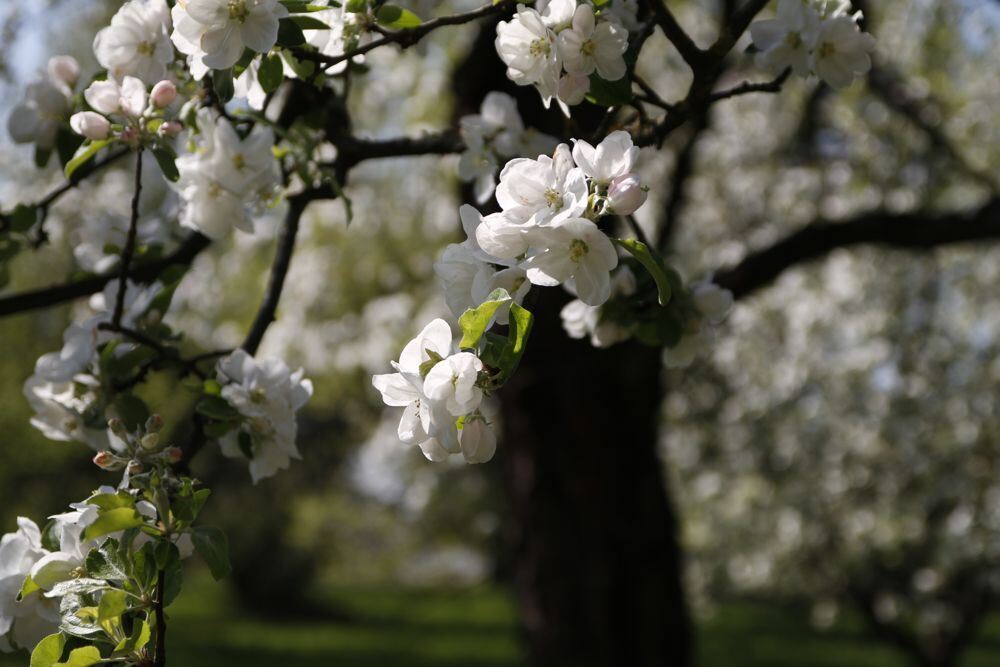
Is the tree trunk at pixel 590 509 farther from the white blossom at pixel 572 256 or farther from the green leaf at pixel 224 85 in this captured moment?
the white blossom at pixel 572 256

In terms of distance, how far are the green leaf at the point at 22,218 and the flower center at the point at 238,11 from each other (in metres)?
0.92

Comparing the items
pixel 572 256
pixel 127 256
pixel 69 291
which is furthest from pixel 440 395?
pixel 69 291

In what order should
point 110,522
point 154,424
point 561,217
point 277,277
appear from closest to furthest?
point 561,217 → point 110,522 → point 154,424 → point 277,277

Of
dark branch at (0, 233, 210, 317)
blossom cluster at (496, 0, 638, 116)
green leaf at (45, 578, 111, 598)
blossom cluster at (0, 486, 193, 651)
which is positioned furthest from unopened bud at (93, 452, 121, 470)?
dark branch at (0, 233, 210, 317)

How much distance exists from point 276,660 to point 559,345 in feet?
24.5

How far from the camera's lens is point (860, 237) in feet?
12.6

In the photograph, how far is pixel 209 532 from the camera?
1297 millimetres

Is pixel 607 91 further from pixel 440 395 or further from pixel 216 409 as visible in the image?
pixel 216 409

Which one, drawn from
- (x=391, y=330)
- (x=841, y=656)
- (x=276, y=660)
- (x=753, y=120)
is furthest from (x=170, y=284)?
(x=841, y=656)

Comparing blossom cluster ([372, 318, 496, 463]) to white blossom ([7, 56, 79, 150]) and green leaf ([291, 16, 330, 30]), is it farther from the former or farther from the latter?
white blossom ([7, 56, 79, 150])

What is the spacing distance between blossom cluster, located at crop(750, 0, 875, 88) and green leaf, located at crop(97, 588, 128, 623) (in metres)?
1.22

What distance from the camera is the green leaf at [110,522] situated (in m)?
1.17

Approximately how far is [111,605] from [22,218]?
44.3 inches

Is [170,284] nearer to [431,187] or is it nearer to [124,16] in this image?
[124,16]
